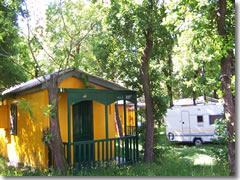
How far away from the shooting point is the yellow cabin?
7.59m

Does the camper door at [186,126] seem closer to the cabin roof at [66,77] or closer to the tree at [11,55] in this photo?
the cabin roof at [66,77]

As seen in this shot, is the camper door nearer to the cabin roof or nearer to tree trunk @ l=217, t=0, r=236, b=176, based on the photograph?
the cabin roof

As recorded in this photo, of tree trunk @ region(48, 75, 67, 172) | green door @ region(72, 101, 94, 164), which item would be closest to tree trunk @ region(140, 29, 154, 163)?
green door @ region(72, 101, 94, 164)

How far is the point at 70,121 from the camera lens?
725 centimetres

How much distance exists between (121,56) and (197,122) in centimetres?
713

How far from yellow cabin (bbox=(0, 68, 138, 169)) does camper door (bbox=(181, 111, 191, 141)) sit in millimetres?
6610

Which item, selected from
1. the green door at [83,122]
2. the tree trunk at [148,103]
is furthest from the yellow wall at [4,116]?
the tree trunk at [148,103]

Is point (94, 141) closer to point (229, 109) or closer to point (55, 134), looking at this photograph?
point (55, 134)

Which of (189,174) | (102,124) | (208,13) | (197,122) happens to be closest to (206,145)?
(197,122)

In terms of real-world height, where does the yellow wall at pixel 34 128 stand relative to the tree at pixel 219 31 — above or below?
below

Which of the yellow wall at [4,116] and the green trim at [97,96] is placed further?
the yellow wall at [4,116]

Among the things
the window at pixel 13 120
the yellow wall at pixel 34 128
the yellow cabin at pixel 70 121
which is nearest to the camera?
the yellow cabin at pixel 70 121

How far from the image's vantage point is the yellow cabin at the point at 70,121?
7.59 meters

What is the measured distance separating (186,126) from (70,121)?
371 inches
